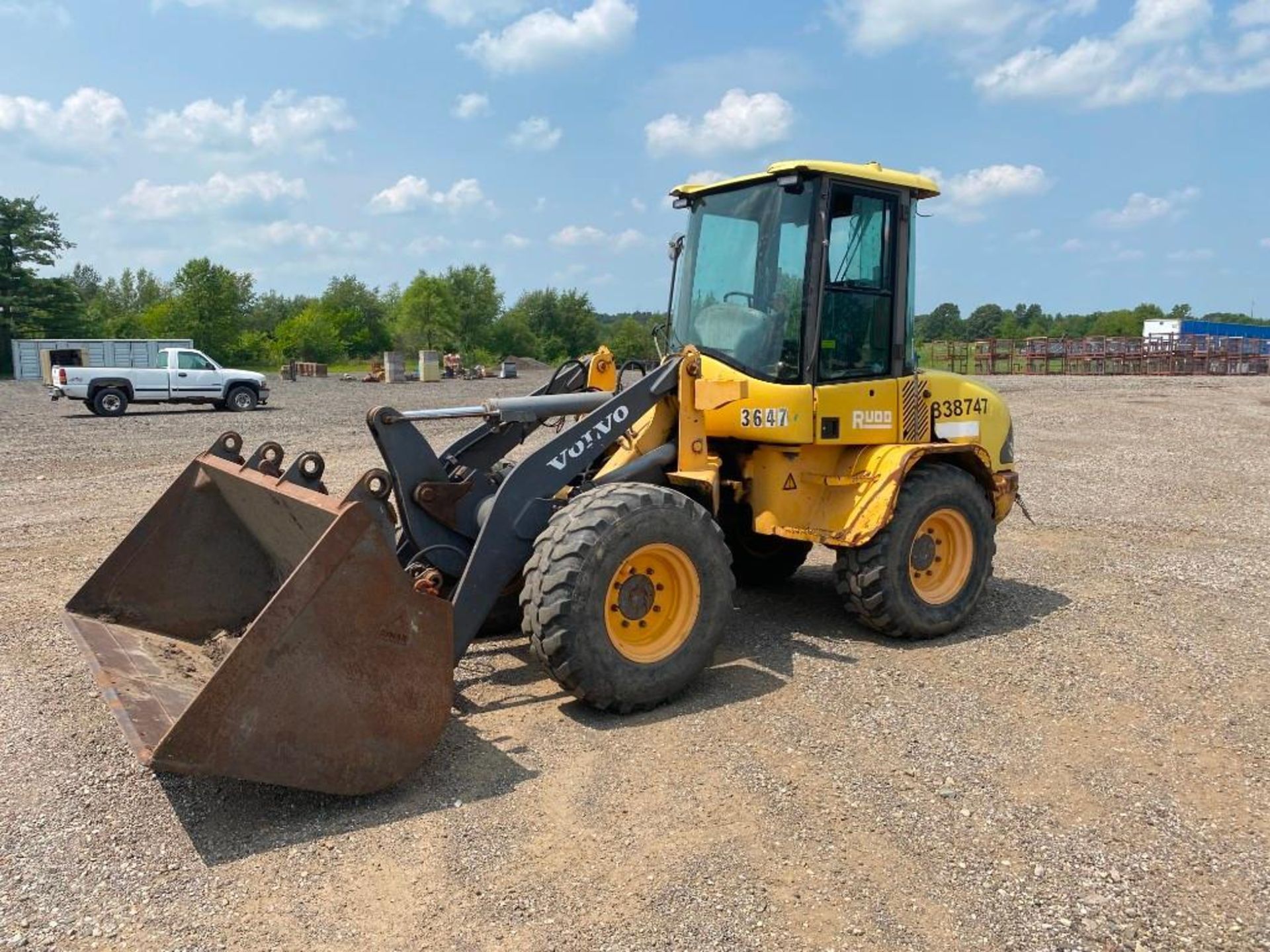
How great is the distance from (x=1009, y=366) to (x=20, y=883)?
47770 mm

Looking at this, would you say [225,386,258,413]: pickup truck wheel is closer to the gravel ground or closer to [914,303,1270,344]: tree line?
the gravel ground

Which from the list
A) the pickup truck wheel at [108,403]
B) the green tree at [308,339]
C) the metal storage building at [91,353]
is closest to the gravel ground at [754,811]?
the pickup truck wheel at [108,403]

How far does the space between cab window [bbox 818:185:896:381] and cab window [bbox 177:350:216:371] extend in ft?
78.1

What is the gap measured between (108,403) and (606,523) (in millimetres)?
23696

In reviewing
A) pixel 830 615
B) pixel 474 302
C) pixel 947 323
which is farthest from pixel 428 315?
pixel 830 615

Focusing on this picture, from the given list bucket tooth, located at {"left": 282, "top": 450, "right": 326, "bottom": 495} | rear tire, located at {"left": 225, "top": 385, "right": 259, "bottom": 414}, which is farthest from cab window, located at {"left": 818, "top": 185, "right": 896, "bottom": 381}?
rear tire, located at {"left": 225, "top": 385, "right": 259, "bottom": 414}

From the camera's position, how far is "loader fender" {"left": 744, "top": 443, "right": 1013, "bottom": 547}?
595 centimetres

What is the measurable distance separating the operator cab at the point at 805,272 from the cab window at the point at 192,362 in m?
22.9

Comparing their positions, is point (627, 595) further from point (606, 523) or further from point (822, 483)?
point (822, 483)

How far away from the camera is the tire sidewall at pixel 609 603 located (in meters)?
4.59

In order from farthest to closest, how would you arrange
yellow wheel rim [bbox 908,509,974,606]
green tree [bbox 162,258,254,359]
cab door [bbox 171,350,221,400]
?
green tree [bbox 162,258,254,359] → cab door [bbox 171,350,221,400] → yellow wheel rim [bbox 908,509,974,606]

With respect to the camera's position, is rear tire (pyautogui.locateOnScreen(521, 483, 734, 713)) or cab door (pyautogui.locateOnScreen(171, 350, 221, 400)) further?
cab door (pyautogui.locateOnScreen(171, 350, 221, 400))

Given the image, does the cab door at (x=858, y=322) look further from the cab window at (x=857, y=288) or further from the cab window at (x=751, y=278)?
the cab window at (x=751, y=278)

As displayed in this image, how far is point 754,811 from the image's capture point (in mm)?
3988
